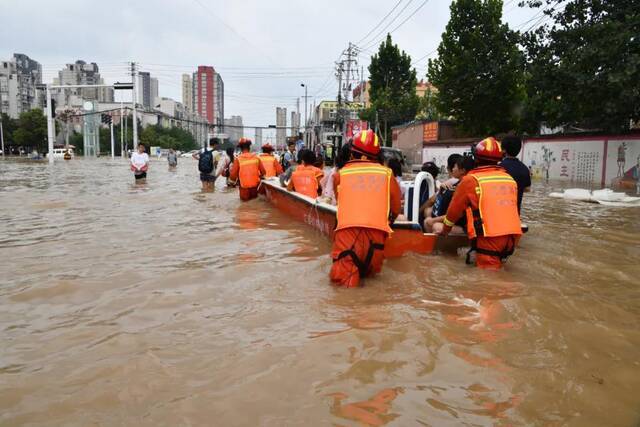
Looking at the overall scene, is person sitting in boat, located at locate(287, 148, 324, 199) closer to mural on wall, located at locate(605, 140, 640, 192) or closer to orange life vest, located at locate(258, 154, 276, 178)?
orange life vest, located at locate(258, 154, 276, 178)

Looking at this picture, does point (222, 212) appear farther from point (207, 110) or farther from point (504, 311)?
point (207, 110)

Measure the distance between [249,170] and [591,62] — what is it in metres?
9.88

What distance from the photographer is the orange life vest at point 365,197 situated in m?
4.29

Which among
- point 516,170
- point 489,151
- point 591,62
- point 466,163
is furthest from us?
point 591,62

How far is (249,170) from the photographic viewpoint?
10414mm

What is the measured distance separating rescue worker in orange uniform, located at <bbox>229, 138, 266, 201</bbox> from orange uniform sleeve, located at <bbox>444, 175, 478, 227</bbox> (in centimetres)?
616

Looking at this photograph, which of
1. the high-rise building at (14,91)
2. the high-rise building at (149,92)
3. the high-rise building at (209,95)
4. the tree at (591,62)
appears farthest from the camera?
the high-rise building at (149,92)

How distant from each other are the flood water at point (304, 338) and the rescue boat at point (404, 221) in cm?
16

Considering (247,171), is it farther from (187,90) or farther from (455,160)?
(187,90)

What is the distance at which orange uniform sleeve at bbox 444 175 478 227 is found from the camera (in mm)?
4629

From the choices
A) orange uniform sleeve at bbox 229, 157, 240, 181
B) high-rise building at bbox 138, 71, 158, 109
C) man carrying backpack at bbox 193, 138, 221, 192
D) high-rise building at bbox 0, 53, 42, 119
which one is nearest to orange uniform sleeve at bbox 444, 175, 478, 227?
orange uniform sleeve at bbox 229, 157, 240, 181

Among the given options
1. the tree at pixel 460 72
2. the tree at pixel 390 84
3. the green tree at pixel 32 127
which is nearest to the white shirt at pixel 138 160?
the tree at pixel 460 72

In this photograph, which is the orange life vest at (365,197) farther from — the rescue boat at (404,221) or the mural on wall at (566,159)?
the mural on wall at (566,159)

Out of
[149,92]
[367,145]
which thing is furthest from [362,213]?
[149,92]
